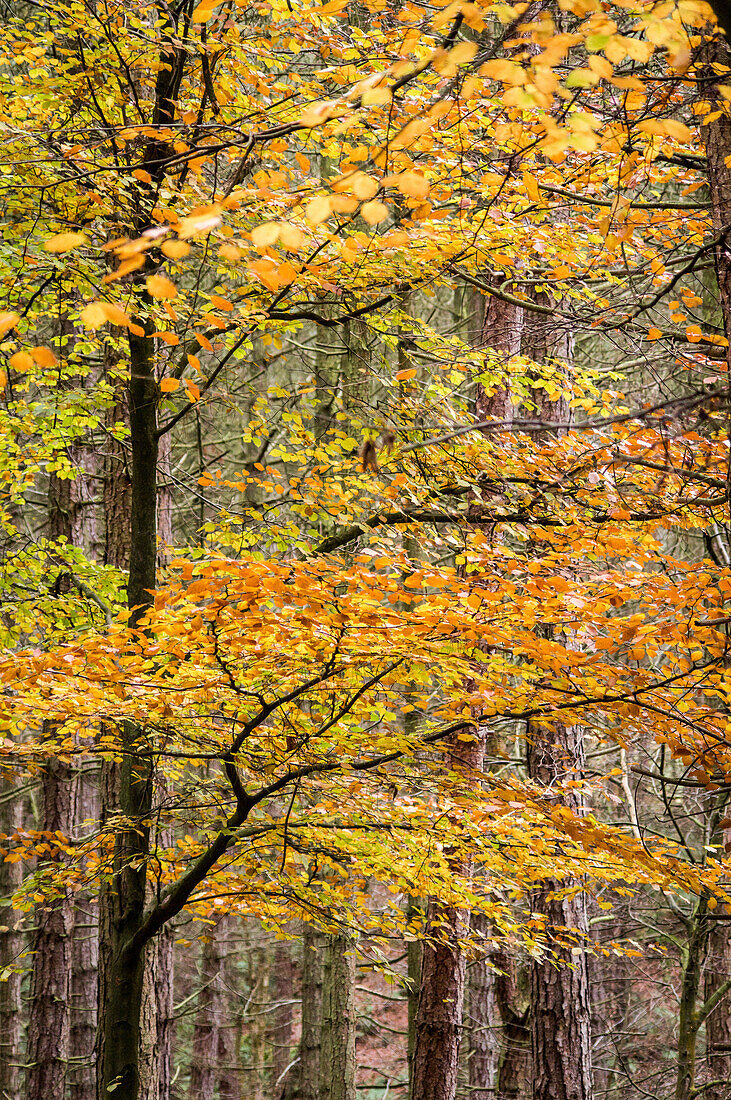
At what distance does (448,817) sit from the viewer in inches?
198

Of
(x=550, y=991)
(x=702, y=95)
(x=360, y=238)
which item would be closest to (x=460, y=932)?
(x=550, y=991)

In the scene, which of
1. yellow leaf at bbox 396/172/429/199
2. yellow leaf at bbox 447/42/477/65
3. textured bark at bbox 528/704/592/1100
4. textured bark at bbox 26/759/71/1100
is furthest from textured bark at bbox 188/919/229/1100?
yellow leaf at bbox 447/42/477/65

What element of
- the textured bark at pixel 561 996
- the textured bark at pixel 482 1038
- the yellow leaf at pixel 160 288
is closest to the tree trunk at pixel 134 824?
the textured bark at pixel 561 996

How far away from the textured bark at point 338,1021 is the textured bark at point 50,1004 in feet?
8.86

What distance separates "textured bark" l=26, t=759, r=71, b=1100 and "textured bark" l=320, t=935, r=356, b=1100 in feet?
8.86

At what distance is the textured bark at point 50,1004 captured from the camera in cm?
863

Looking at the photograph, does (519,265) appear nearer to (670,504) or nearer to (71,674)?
(670,504)

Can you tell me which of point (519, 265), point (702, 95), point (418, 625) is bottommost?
point (418, 625)

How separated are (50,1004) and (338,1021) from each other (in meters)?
3.02

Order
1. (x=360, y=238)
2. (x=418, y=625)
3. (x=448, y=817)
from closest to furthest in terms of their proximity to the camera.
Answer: (x=418, y=625) < (x=360, y=238) < (x=448, y=817)

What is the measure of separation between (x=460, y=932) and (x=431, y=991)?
52 cm

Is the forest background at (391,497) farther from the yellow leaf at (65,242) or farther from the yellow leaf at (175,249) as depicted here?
the yellow leaf at (65,242)

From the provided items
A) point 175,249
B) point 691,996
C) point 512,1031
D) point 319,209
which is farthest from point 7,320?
point 512,1031

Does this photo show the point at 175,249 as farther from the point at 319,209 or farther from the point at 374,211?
the point at 374,211
